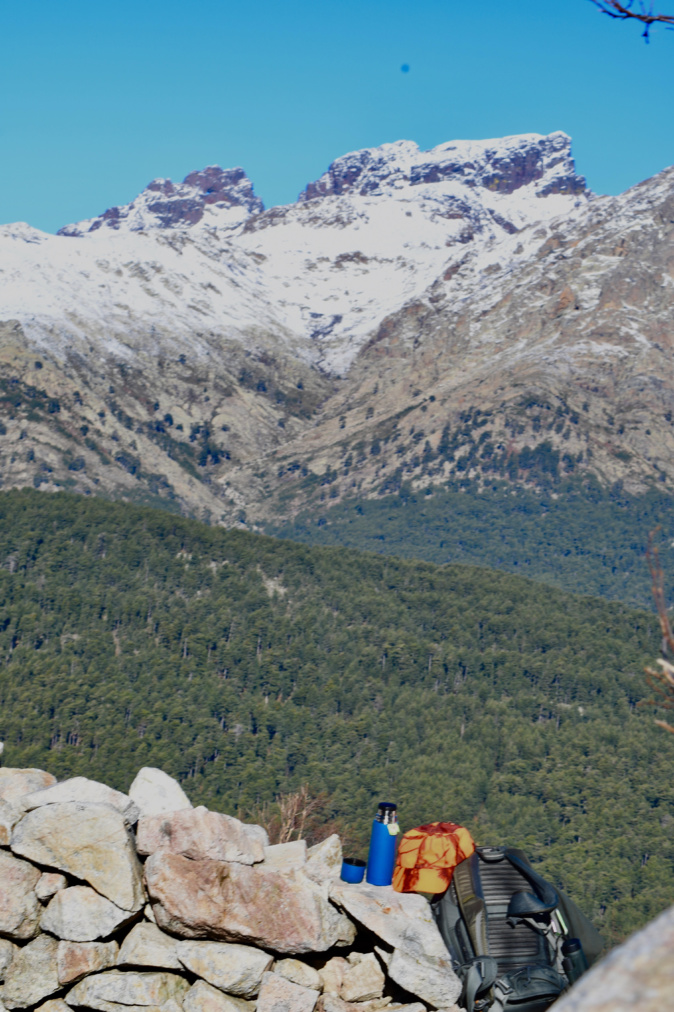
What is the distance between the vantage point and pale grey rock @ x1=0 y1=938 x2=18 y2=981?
1300 cm

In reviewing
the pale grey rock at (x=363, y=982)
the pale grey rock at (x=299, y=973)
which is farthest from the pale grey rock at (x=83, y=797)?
the pale grey rock at (x=363, y=982)

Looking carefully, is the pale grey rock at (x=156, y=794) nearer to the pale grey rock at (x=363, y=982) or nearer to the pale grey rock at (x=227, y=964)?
the pale grey rock at (x=227, y=964)

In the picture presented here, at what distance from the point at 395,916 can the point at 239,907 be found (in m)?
2.40

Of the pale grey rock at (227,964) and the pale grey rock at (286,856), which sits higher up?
→ the pale grey rock at (286,856)

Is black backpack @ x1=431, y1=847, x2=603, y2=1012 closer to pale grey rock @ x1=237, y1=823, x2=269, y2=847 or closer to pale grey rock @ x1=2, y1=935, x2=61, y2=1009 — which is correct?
pale grey rock @ x1=237, y1=823, x2=269, y2=847

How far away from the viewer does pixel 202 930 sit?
521 inches

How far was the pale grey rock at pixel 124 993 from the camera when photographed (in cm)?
1278

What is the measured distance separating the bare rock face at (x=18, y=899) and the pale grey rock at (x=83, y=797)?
90 centimetres

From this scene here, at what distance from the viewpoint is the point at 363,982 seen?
523 inches

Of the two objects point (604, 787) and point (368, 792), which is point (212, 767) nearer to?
point (368, 792)

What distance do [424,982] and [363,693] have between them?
164952 millimetres

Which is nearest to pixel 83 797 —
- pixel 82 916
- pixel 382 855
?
pixel 82 916

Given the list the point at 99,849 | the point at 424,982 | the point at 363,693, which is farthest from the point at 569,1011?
the point at 363,693

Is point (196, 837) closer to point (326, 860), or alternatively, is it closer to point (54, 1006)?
point (326, 860)
